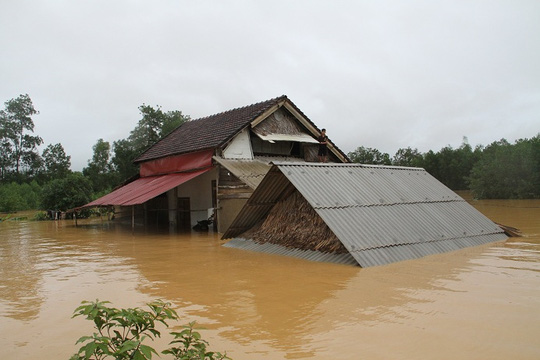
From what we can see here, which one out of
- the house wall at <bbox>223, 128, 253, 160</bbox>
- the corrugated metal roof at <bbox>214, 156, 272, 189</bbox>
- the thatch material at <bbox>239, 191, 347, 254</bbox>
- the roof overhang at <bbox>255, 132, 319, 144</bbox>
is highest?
the roof overhang at <bbox>255, 132, 319, 144</bbox>

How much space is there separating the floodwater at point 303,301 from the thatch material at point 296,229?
0.61 meters

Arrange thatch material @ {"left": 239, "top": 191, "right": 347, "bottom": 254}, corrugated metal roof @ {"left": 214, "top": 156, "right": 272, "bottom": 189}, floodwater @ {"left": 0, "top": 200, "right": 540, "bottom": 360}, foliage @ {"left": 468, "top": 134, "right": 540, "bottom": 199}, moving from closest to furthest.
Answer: floodwater @ {"left": 0, "top": 200, "right": 540, "bottom": 360}, thatch material @ {"left": 239, "top": 191, "right": 347, "bottom": 254}, corrugated metal roof @ {"left": 214, "top": 156, "right": 272, "bottom": 189}, foliage @ {"left": 468, "top": 134, "right": 540, "bottom": 199}

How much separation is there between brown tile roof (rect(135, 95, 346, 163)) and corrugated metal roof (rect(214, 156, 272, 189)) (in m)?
0.88

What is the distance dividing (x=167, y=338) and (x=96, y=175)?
40.9 meters

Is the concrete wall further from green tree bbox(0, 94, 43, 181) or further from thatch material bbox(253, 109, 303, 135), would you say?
green tree bbox(0, 94, 43, 181)

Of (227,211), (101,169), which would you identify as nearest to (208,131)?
(227,211)

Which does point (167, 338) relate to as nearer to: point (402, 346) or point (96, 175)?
point (402, 346)

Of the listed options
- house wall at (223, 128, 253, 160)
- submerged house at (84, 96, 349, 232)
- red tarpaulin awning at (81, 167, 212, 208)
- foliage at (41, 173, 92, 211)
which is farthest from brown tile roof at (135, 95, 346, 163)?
foliage at (41, 173, 92, 211)

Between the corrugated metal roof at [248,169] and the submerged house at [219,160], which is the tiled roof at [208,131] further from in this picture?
the corrugated metal roof at [248,169]

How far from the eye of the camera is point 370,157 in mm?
54438

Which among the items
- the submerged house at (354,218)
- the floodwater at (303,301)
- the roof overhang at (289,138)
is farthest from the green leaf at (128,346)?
the roof overhang at (289,138)

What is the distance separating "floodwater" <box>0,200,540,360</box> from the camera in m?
4.27

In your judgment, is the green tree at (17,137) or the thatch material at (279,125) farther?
the green tree at (17,137)

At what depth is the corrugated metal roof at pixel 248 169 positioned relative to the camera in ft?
47.5
